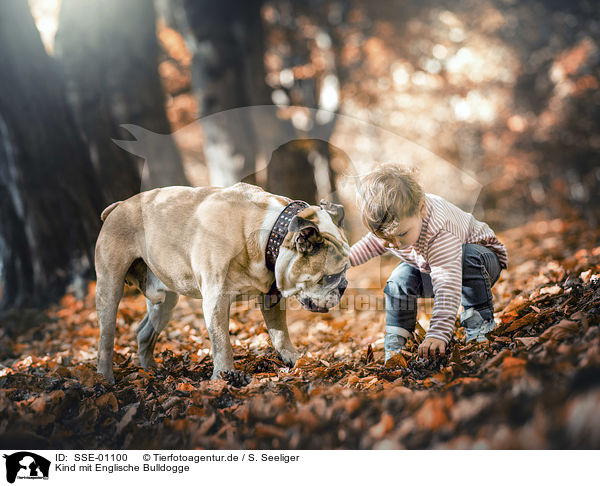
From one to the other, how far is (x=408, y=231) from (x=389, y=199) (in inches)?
8.1

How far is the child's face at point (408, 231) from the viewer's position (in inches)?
92.6

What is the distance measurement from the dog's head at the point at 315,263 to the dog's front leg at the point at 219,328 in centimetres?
33

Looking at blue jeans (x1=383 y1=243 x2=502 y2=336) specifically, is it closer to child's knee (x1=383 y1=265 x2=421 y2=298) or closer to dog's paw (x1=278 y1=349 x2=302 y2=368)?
child's knee (x1=383 y1=265 x2=421 y2=298)

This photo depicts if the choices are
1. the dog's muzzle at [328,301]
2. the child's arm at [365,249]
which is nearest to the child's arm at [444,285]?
the child's arm at [365,249]

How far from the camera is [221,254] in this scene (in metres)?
2.43

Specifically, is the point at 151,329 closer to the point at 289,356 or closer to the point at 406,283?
the point at 289,356

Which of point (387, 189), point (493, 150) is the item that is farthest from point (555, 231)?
point (387, 189)

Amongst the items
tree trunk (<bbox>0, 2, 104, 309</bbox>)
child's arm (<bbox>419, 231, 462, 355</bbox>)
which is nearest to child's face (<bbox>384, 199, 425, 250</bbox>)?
child's arm (<bbox>419, 231, 462, 355</bbox>)

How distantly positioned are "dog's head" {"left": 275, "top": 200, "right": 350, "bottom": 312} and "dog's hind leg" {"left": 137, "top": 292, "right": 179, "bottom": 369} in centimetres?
100

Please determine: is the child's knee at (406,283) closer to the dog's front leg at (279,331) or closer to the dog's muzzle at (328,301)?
the dog's muzzle at (328,301)

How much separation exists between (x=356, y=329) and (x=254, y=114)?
6.37ft

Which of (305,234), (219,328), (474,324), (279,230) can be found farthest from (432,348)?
(219,328)

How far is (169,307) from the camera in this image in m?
3.08
